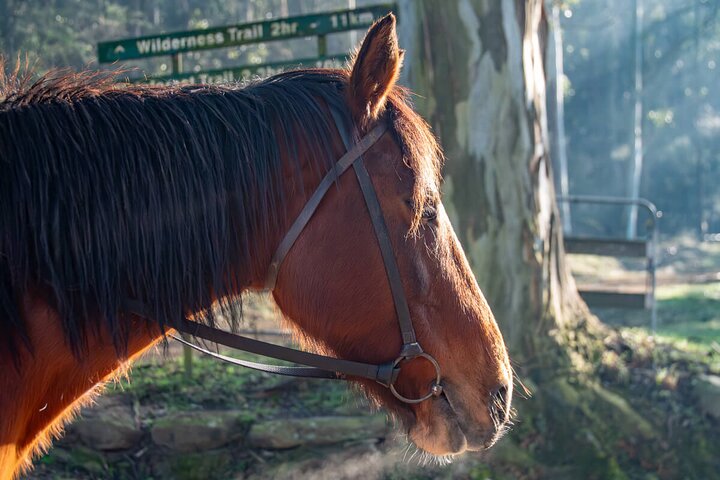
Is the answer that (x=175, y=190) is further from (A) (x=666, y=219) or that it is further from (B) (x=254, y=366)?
(A) (x=666, y=219)

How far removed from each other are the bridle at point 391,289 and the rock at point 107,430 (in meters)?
2.90

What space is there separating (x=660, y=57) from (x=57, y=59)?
105 ft

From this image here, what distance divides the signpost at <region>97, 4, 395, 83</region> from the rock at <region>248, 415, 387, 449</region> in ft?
8.99

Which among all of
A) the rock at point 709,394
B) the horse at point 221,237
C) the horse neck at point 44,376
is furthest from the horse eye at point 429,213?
the rock at point 709,394

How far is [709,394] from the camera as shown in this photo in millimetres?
5801

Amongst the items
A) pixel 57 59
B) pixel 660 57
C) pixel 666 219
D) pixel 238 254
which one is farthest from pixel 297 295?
pixel 660 57

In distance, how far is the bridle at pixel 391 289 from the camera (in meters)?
2.16

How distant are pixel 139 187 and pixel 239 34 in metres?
3.95

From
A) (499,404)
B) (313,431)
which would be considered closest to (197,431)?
(313,431)

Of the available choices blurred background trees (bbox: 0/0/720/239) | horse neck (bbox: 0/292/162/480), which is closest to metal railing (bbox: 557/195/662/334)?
horse neck (bbox: 0/292/162/480)

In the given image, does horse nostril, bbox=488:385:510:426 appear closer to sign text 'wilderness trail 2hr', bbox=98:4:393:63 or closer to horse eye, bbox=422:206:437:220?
horse eye, bbox=422:206:437:220

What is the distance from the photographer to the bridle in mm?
2164

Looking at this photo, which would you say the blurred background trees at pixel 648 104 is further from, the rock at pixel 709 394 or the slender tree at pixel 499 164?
the rock at pixel 709 394

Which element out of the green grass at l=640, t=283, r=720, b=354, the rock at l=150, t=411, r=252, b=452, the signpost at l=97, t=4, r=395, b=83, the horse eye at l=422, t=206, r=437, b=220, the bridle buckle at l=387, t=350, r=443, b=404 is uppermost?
the signpost at l=97, t=4, r=395, b=83
